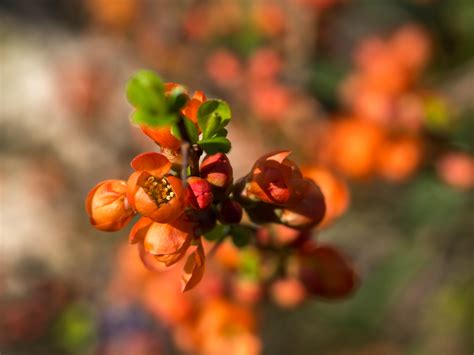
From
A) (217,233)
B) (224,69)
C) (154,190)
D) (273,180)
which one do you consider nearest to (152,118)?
(154,190)

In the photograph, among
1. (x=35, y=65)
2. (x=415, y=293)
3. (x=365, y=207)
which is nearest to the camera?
(x=415, y=293)

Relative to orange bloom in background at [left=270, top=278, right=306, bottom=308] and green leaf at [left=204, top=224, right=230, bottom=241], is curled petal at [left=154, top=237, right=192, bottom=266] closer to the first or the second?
green leaf at [left=204, top=224, right=230, bottom=241]

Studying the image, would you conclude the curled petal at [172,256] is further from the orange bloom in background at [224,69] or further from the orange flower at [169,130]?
the orange bloom in background at [224,69]

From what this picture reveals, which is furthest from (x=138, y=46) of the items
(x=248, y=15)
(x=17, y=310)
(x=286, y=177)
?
(x=286, y=177)

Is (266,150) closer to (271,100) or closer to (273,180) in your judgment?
(271,100)

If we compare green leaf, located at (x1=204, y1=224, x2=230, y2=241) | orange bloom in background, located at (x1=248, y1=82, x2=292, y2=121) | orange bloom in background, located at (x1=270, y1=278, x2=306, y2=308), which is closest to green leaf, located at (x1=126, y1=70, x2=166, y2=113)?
green leaf, located at (x1=204, y1=224, x2=230, y2=241)

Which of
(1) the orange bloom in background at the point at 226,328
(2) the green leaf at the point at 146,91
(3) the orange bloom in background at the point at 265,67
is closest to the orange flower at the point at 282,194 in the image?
(2) the green leaf at the point at 146,91

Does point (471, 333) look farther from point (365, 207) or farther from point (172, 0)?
point (172, 0)
